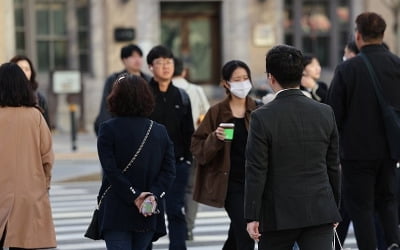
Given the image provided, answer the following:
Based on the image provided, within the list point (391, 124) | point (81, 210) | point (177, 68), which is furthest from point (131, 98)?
point (81, 210)

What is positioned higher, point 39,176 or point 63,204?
point 39,176

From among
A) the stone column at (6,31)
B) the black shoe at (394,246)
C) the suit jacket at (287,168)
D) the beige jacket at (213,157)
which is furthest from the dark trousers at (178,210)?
the stone column at (6,31)

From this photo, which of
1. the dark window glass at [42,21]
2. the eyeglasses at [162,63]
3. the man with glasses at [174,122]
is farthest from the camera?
the dark window glass at [42,21]

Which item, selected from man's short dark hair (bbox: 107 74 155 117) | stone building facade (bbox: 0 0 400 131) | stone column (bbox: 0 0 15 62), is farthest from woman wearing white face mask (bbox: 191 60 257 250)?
stone column (bbox: 0 0 15 62)

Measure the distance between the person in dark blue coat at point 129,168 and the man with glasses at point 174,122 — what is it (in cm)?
233

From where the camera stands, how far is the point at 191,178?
33.2ft

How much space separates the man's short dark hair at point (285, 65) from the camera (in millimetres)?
5680

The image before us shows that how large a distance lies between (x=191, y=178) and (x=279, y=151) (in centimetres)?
452

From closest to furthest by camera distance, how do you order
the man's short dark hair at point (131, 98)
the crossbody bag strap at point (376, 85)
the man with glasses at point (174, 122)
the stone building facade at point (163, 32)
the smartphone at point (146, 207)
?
the smartphone at point (146, 207) → the man's short dark hair at point (131, 98) → the crossbody bag strap at point (376, 85) → the man with glasses at point (174, 122) → the stone building facade at point (163, 32)

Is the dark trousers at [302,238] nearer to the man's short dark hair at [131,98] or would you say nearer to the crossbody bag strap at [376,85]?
the man's short dark hair at [131,98]

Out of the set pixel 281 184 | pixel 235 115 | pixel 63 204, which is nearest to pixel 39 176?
pixel 235 115

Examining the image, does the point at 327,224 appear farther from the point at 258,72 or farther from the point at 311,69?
the point at 258,72

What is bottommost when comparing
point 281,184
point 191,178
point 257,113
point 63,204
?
point 63,204

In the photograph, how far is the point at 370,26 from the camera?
798 cm
